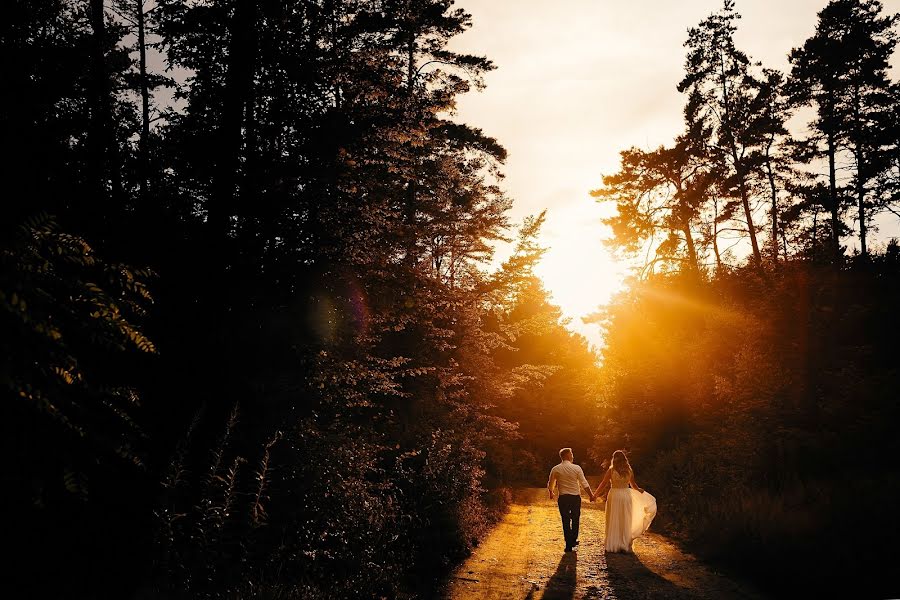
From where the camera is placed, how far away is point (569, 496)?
11719 mm

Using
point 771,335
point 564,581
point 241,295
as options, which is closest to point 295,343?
point 241,295

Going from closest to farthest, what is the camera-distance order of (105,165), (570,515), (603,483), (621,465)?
(105,165) < (570,515) < (621,465) < (603,483)

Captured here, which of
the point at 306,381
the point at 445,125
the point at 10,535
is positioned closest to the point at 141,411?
the point at 306,381

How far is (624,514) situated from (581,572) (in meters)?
2.57

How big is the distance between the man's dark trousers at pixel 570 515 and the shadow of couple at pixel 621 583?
0.96 m

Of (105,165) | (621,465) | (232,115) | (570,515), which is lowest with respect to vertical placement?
(570,515)

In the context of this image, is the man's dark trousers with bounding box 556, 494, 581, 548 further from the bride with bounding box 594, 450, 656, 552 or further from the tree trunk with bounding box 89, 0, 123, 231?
the tree trunk with bounding box 89, 0, 123, 231

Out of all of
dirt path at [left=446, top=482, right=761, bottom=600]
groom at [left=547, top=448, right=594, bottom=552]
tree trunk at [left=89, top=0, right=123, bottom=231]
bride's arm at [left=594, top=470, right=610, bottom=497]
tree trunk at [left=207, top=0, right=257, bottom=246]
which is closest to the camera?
tree trunk at [left=89, top=0, right=123, bottom=231]

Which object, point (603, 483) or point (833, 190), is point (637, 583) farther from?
point (833, 190)

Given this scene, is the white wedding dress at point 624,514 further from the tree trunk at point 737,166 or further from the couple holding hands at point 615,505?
the tree trunk at point 737,166

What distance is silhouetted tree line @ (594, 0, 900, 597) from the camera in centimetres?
1000

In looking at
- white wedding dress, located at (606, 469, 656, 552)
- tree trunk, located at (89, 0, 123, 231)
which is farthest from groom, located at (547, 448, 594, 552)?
tree trunk, located at (89, 0, 123, 231)

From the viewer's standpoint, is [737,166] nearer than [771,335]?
No

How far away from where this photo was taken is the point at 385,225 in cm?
978
